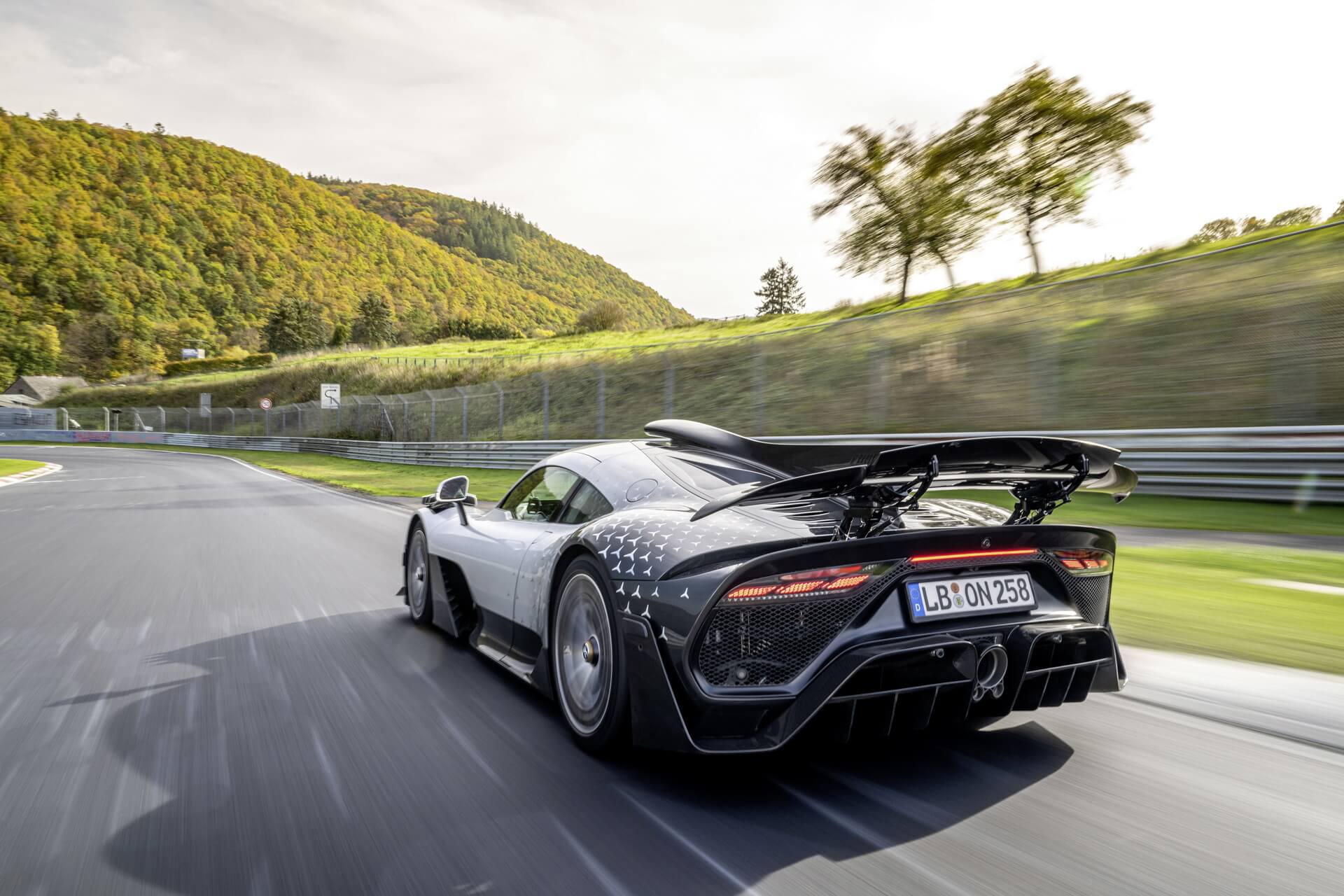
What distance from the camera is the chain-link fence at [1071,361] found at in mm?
9516

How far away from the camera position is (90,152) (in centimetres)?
14412

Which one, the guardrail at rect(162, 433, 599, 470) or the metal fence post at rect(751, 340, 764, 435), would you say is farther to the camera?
the guardrail at rect(162, 433, 599, 470)

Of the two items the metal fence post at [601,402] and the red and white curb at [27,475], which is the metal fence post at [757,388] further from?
the red and white curb at [27,475]

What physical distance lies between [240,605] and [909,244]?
33.8m

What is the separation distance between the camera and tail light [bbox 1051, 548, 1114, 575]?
3049 mm

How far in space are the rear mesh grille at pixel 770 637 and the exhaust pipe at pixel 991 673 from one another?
1.35ft

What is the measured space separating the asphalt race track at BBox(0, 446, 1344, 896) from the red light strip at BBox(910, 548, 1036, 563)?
68cm

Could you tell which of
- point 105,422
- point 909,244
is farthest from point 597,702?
point 105,422

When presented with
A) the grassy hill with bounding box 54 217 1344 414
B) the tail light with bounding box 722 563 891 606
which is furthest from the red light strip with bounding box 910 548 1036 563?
the grassy hill with bounding box 54 217 1344 414

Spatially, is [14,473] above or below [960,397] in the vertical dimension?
below

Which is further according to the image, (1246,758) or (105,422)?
(105,422)

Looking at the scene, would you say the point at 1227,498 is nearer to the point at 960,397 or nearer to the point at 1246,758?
the point at 960,397

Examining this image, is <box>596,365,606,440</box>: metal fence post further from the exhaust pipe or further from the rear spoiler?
the exhaust pipe

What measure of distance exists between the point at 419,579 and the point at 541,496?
1566mm
